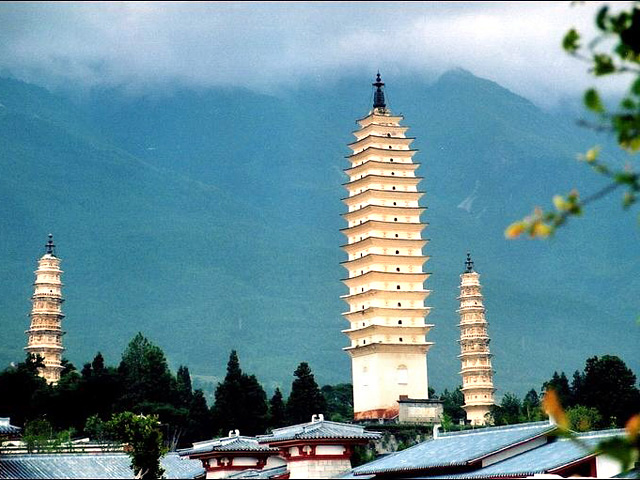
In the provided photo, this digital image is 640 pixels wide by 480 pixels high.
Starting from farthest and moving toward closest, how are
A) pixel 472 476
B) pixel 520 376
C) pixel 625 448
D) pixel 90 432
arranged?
pixel 520 376, pixel 90 432, pixel 472 476, pixel 625 448

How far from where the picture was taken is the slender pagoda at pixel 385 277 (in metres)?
66.1

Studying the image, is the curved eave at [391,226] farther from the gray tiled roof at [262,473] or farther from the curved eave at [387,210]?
the gray tiled roof at [262,473]

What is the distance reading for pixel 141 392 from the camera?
69000 millimetres

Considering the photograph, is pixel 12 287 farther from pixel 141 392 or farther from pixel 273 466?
pixel 273 466

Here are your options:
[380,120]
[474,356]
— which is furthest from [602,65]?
[474,356]

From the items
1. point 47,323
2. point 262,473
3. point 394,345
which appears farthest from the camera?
point 47,323

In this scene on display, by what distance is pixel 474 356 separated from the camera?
265 feet

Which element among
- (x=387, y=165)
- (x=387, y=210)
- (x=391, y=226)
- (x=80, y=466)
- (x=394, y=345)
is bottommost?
(x=80, y=466)

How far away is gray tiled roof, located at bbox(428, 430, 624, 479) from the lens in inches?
851

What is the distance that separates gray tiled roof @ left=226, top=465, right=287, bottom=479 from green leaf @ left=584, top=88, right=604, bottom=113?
28392mm

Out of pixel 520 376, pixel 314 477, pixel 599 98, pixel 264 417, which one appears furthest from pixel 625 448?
pixel 520 376

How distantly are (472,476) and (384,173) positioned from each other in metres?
47.9

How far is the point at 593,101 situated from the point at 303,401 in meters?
62.6

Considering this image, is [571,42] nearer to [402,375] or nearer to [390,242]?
[402,375]
